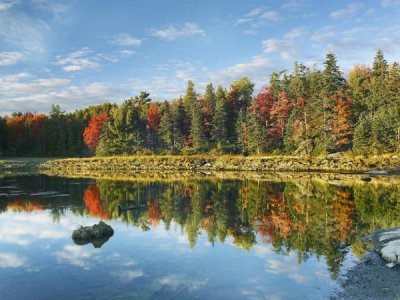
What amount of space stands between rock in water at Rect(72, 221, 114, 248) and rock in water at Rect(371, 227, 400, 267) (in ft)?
38.3

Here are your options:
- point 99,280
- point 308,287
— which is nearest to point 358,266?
point 308,287

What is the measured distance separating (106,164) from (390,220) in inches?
2557

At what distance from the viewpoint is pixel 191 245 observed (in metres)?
17.6

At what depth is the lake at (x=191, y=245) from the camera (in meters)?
12.3

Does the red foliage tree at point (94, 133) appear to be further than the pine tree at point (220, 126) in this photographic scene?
Yes

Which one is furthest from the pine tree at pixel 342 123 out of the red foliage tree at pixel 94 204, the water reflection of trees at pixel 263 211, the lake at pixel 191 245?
the red foliage tree at pixel 94 204

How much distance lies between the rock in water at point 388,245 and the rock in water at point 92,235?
1168cm

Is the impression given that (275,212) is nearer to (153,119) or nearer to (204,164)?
(204,164)

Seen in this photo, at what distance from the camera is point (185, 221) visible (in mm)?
23000

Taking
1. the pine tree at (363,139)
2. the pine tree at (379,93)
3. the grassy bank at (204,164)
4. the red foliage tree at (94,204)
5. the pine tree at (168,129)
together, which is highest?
the pine tree at (379,93)

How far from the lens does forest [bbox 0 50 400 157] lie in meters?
67.1

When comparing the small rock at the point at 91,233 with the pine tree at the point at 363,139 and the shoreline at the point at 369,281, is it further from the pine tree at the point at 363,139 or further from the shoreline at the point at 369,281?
the pine tree at the point at 363,139

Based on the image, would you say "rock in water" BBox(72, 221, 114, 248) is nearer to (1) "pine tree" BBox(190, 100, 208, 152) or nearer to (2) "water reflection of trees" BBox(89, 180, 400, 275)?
(2) "water reflection of trees" BBox(89, 180, 400, 275)

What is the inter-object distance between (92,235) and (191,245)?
4902 mm
